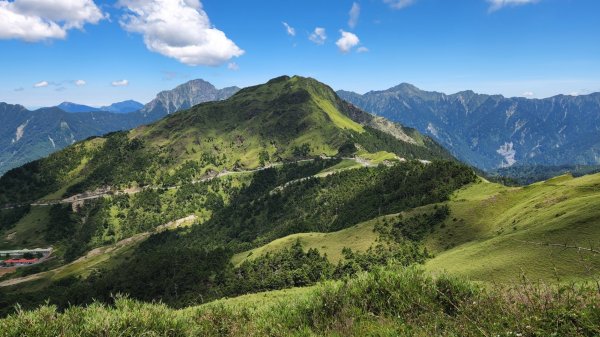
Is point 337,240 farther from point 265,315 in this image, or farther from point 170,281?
point 265,315

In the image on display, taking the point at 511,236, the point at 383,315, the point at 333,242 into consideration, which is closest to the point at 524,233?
the point at 511,236

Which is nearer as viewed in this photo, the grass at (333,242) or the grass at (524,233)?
the grass at (524,233)

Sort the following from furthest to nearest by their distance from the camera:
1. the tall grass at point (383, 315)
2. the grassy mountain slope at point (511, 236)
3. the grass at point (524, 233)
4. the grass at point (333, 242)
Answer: the grass at point (333, 242) → the grassy mountain slope at point (511, 236) → the grass at point (524, 233) → the tall grass at point (383, 315)

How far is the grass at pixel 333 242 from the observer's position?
137375 mm

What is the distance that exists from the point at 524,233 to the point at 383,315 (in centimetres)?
6489

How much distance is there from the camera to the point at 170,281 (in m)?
166

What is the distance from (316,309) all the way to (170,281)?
505 ft

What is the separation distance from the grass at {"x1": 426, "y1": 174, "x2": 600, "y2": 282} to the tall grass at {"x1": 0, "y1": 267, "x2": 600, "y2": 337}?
24.7 feet

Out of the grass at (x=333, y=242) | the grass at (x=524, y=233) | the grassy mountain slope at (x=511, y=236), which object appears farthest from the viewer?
the grass at (x=333, y=242)

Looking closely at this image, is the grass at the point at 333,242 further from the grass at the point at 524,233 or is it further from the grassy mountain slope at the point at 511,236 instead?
the grass at the point at 524,233

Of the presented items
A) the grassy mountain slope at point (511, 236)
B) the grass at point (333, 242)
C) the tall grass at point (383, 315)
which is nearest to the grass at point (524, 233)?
the grassy mountain slope at point (511, 236)

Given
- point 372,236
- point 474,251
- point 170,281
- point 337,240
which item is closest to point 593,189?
point 474,251

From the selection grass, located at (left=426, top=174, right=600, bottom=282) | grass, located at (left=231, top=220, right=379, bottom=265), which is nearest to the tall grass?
grass, located at (left=426, top=174, right=600, bottom=282)

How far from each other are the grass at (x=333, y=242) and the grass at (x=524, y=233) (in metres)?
24.9
